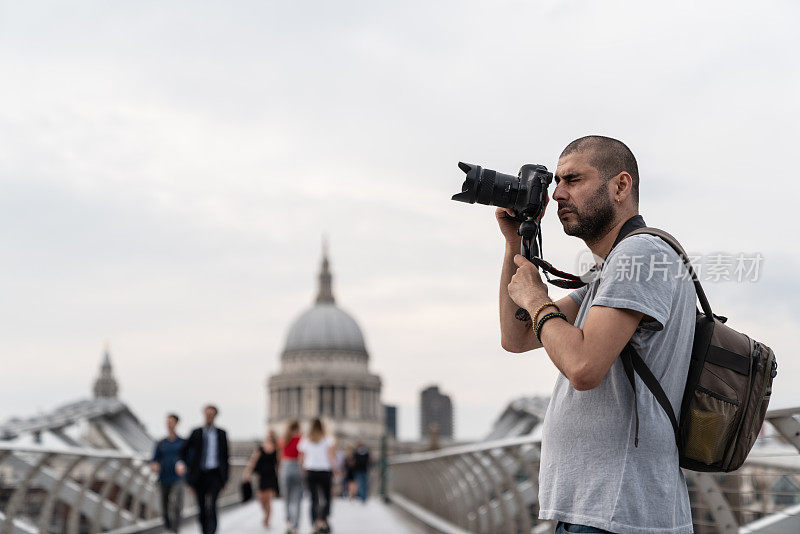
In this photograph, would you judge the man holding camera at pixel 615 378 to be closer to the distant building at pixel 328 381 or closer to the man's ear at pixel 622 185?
the man's ear at pixel 622 185

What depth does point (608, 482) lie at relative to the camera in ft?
9.09

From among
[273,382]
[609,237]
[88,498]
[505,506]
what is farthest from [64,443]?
[273,382]

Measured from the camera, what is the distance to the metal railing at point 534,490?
5262mm

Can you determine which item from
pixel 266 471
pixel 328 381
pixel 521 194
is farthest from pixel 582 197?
pixel 328 381

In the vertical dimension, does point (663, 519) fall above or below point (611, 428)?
below

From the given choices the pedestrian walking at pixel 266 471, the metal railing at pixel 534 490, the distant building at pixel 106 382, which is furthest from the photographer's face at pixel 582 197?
the distant building at pixel 106 382

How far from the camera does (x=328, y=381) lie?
122 m

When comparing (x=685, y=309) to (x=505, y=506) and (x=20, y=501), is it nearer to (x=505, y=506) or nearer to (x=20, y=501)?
(x=505, y=506)

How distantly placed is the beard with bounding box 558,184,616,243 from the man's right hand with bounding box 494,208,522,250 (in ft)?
0.69

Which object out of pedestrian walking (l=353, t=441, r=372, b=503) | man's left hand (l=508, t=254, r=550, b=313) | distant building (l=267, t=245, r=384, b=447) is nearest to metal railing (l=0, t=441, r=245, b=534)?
man's left hand (l=508, t=254, r=550, b=313)

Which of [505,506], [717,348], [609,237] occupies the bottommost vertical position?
[505,506]

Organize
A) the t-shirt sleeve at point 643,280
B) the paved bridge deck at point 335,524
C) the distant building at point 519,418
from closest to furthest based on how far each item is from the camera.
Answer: the t-shirt sleeve at point 643,280
the paved bridge deck at point 335,524
the distant building at point 519,418

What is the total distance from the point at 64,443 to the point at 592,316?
1294 cm

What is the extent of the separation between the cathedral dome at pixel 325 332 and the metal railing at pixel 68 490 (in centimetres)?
11257
